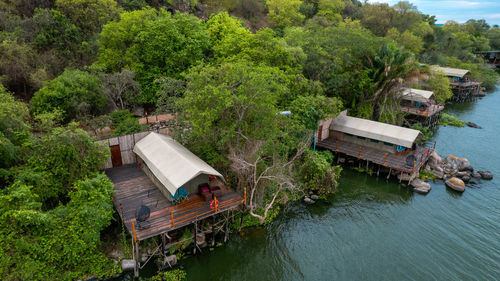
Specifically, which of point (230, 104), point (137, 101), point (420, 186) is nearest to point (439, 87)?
point (420, 186)

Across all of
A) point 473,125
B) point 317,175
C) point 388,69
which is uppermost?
point 388,69

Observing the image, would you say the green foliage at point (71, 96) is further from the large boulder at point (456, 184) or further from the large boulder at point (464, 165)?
the large boulder at point (464, 165)

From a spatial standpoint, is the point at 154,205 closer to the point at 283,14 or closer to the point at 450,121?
the point at 450,121

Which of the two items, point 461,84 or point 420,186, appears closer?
point 420,186

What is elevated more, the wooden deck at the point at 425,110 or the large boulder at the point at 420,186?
the wooden deck at the point at 425,110

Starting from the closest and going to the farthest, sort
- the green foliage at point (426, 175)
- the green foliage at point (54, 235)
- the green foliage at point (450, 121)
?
1. the green foliage at point (54, 235)
2. the green foliage at point (426, 175)
3. the green foliage at point (450, 121)

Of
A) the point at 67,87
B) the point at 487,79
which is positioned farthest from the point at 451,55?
the point at 67,87

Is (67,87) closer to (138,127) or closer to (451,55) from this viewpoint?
(138,127)

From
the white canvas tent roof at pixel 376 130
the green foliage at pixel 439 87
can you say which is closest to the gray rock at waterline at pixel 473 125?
the green foliage at pixel 439 87
